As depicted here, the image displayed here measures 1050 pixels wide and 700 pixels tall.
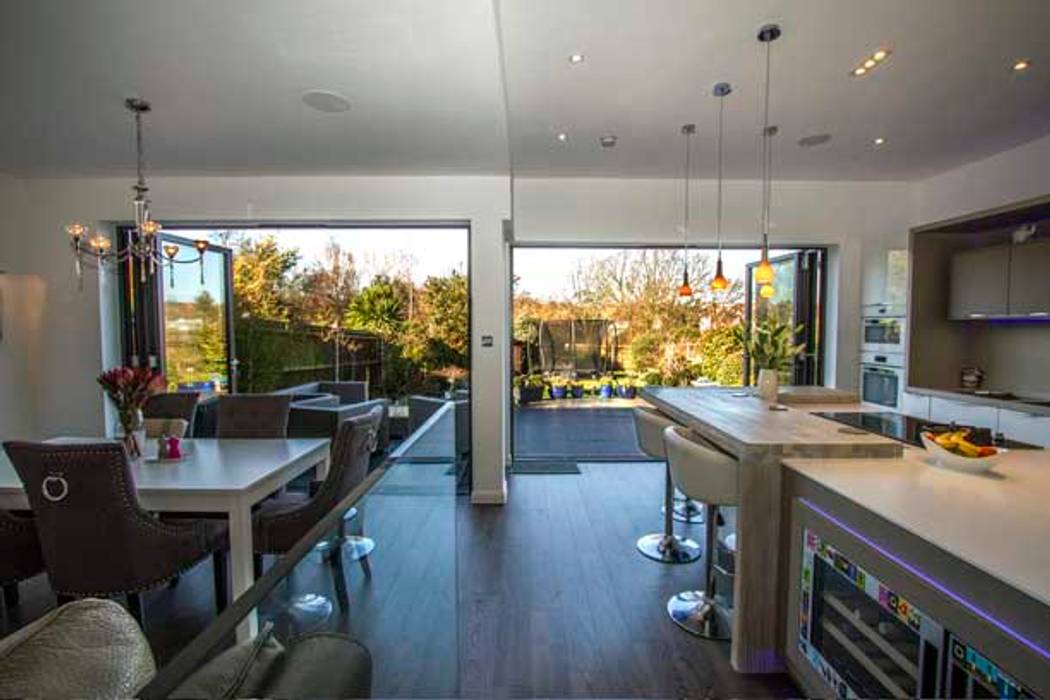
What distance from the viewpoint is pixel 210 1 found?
6.93ft

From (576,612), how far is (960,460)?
1800 mm

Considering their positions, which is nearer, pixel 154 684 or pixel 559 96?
pixel 154 684

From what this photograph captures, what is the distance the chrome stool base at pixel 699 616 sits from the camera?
2397 mm

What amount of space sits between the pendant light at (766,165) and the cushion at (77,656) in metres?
3.13

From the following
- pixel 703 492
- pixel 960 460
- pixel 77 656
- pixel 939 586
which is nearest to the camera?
pixel 77 656

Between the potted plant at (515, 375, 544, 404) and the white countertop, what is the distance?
17.3ft

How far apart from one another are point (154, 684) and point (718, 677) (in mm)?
2131

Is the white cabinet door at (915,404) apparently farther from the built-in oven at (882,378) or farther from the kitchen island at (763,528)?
the kitchen island at (763,528)

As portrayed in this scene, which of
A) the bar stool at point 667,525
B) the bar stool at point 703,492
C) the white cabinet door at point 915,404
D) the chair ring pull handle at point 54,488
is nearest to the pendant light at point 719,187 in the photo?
the bar stool at point 667,525

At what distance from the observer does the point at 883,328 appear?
15.3ft

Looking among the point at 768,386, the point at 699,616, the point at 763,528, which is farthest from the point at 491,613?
the point at 768,386

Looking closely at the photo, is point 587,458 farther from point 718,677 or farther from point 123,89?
point 123,89

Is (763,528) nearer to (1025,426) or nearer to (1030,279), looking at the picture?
(1025,426)

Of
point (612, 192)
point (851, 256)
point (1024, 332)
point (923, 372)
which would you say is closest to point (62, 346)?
point (612, 192)
